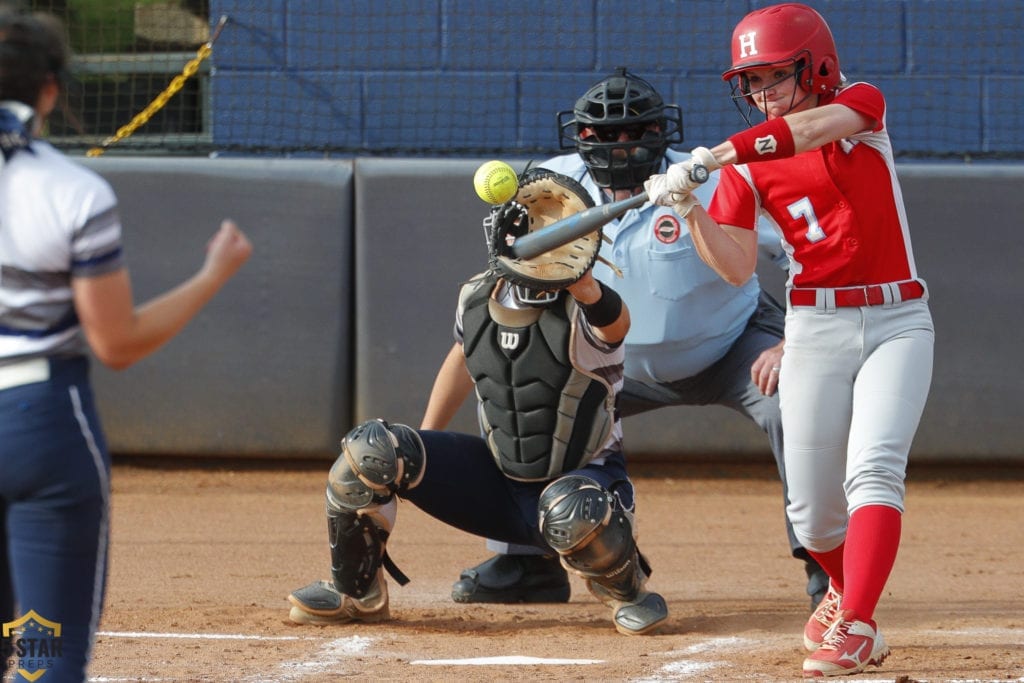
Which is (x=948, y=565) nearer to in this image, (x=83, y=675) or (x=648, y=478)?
(x=648, y=478)

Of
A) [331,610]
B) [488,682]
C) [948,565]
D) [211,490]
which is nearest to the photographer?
[488,682]

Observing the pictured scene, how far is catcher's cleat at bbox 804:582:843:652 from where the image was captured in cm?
355

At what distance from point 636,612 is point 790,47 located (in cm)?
165

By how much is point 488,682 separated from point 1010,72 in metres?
5.52

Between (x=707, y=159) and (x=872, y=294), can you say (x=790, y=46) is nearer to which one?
(x=707, y=159)

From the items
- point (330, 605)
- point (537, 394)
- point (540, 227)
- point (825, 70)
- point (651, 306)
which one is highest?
point (825, 70)

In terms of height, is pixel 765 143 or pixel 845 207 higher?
pixel 765 143

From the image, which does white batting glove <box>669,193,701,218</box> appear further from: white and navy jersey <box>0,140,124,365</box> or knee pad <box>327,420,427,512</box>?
white and navy jersey <box>0,140,124,365</box>

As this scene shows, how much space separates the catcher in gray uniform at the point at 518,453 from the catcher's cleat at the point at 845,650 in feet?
2.39

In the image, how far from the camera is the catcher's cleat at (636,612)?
390 cm

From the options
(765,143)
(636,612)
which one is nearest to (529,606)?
(636,612)

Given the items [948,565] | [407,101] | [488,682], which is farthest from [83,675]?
[407,101]

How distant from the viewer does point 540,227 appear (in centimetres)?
398

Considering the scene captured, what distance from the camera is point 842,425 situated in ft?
11.4
